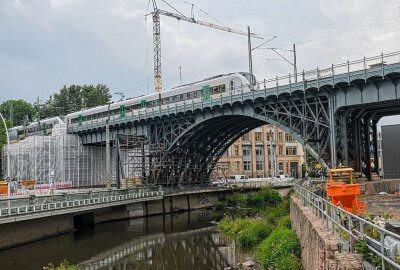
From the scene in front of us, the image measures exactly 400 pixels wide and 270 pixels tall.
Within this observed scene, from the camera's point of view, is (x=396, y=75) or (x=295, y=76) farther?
(x=295, y=76)

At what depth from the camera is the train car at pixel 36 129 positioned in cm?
7625

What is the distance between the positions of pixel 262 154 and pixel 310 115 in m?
56.9

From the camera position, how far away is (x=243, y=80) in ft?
157

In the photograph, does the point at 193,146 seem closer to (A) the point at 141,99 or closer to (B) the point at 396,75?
(A) the point at 141,99

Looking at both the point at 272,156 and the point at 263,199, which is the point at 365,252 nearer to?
the point at 263,199

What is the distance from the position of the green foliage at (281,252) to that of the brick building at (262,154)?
6551 centimetres

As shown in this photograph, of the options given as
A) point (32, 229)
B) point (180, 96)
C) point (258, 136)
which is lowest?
point (32, 229)

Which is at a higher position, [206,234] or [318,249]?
[318,249]

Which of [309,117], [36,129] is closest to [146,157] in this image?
[309,117]

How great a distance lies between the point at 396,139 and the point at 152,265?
30877mm

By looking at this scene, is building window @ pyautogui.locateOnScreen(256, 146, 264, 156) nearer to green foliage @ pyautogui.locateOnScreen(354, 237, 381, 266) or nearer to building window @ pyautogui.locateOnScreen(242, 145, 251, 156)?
building window @ pyautogui.locateOnScreen(242, 145, 251, 156)

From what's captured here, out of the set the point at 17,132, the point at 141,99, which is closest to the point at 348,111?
the point at 141,99

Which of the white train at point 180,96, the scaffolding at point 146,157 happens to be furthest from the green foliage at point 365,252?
the scaffolding at point 146,157

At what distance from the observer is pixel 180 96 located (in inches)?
2132
